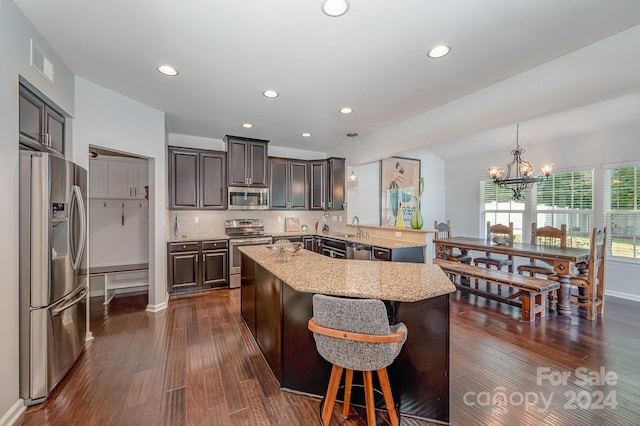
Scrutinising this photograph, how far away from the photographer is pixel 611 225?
424 cm

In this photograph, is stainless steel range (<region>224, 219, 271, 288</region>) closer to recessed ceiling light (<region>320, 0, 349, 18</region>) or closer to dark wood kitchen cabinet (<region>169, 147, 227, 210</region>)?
dark wood kitchen cabinet (<region>169, 147, 227, 210</region>)

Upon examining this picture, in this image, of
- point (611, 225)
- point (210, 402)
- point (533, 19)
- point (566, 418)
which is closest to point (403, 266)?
point (566, 418)

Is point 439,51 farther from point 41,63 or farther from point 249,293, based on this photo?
point 41,63

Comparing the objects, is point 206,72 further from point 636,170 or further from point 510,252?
point 636,170

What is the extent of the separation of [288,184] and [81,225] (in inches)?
136

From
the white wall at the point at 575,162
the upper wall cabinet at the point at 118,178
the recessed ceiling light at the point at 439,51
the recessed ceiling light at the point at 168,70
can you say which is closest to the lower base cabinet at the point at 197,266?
the upper wall cabinet at the point at 118,178

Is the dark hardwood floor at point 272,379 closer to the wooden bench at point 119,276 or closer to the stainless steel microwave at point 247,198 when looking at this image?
the wooden bench at point 119,276

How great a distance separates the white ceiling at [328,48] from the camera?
1.76 meters

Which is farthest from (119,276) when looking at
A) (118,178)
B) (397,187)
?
(397,187)

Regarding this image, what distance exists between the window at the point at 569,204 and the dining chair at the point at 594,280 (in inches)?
48.6

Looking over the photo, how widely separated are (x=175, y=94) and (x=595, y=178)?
20.8 feet

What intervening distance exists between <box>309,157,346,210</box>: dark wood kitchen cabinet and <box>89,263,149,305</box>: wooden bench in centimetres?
320

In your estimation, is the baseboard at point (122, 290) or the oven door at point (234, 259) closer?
the baseboard at point (122, 290)

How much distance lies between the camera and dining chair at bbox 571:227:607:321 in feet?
10.9
